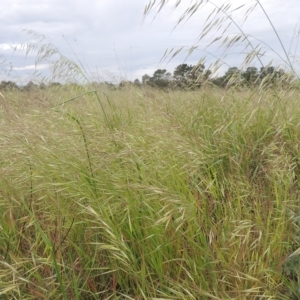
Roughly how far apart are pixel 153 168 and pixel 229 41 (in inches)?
35.0

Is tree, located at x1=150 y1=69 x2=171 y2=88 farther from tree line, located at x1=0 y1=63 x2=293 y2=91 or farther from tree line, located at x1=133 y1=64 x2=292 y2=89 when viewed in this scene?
tree line, located at x1=133 y1=64 x2=292 y2=89

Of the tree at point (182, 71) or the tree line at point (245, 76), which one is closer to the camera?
the tree line at point (245, 76)

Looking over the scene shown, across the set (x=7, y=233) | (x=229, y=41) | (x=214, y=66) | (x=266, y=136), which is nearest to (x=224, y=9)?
(x=229, y=41)

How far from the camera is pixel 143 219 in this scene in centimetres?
141

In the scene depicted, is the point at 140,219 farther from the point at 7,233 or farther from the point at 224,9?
the point at 224,9

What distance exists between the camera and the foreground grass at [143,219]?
1.23m

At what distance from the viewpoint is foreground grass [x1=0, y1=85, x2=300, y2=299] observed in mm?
1234

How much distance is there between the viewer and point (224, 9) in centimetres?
198

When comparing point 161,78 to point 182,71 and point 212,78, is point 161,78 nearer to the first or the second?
point 182,71

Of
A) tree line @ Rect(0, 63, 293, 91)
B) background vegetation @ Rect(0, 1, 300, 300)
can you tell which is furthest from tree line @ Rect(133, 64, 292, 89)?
background vegetation @ Rect(0, 1, 300, 300)

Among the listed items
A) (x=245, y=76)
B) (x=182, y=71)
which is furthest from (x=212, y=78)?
(x=182, y=71)

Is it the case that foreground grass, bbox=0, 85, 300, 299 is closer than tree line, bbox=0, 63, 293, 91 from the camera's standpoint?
Yes

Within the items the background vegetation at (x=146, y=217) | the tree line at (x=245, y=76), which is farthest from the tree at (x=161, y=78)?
the background vegetation at (x=146, y=217)

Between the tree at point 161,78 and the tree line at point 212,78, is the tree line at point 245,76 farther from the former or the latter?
the tree at point 161,78
